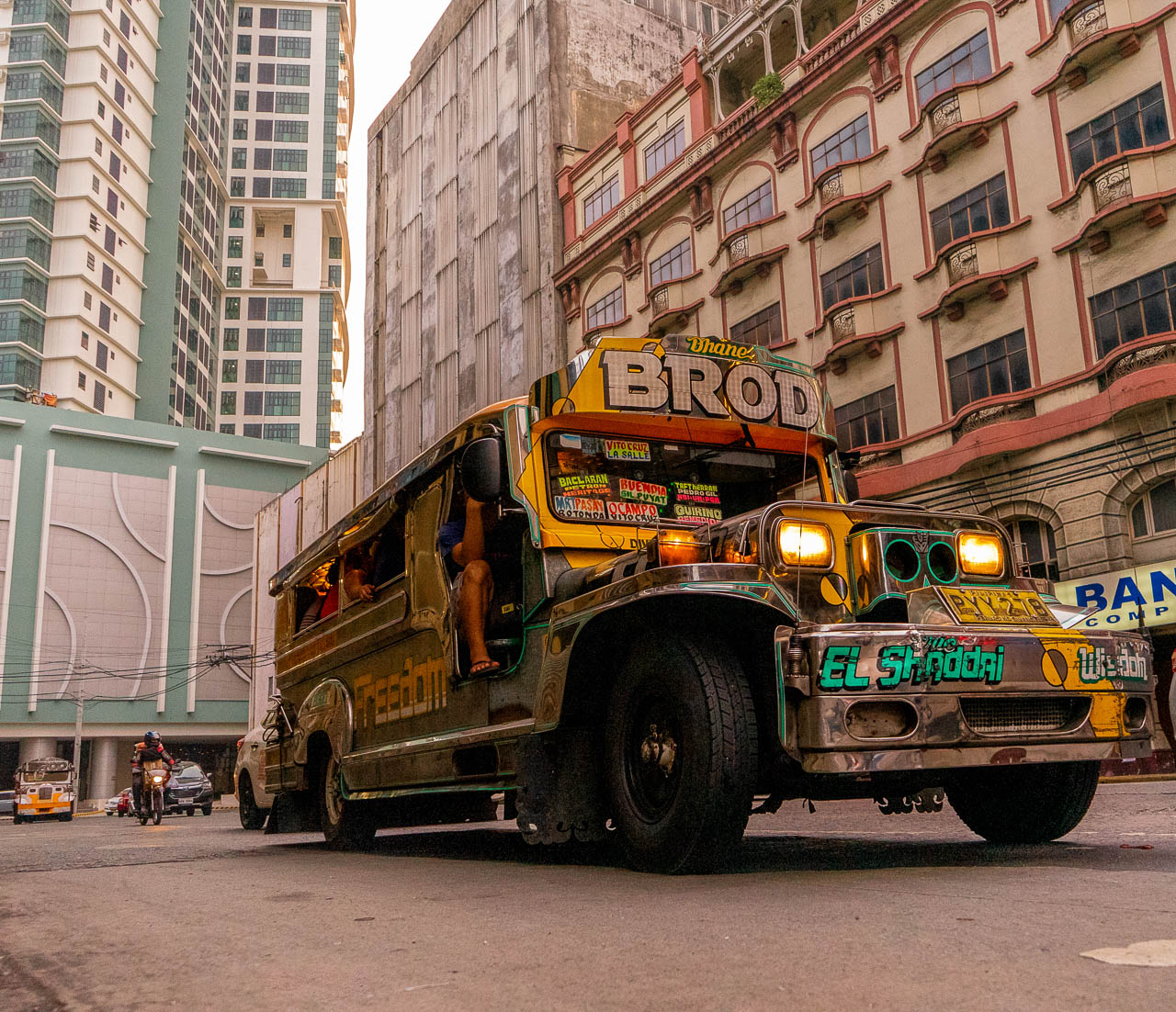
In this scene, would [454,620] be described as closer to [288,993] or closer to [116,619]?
[288,993]

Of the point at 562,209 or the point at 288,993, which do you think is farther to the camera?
the point at 562,209

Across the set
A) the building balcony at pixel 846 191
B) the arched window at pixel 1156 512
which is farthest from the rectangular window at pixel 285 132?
the arched window at pixel 1156 512

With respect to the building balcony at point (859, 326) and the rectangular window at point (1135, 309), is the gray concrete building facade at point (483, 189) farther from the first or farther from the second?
the rectangular window at point (1135, 309)

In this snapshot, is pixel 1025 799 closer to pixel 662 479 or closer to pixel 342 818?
pixel 662 479

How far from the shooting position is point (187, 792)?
29.3m

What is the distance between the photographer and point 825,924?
11.9ft

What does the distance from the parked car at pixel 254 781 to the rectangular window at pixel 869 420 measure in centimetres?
1403

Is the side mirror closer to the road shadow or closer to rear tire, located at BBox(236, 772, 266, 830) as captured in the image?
the road shadow

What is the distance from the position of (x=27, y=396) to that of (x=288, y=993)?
227 feet

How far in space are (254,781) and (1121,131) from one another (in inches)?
681

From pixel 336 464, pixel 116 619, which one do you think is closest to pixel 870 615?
pixel 336 464

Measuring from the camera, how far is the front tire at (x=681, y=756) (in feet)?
16.1

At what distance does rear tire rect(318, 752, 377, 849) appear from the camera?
904cm

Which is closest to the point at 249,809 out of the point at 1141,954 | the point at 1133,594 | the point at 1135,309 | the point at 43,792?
the point at 1141,954
